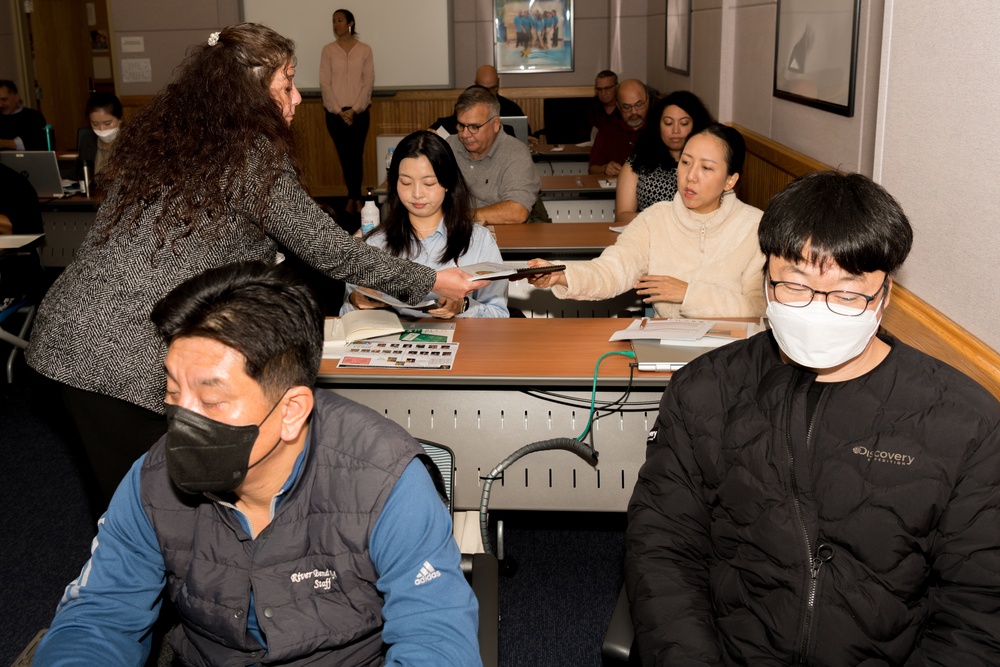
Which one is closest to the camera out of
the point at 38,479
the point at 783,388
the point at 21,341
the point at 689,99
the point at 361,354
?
the point at 783,388

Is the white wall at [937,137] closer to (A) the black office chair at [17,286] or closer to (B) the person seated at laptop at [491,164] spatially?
(B) the person seated at laptop at [491,164]

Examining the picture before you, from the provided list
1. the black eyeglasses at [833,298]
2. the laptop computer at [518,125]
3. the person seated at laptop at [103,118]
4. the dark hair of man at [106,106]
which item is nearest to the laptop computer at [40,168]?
the person seated at laptop at [103,118]

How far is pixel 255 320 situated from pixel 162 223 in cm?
91

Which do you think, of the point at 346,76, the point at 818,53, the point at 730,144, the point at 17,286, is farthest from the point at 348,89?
the point at 730,144

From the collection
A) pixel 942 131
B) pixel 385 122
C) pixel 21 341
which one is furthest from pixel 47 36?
pixel 942 131

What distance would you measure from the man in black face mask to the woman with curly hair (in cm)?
74

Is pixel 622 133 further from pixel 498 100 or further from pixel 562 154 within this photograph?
pixel 498 100

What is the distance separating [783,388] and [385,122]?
901 centimetres

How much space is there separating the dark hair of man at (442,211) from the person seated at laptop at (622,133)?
3.12m

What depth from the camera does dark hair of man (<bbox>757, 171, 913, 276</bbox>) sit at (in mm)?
1577

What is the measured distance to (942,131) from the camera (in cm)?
227

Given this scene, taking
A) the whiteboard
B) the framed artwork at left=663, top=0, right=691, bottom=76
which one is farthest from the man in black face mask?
the whiteboard

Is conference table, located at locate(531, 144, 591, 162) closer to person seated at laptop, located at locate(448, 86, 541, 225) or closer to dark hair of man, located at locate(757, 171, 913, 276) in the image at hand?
person seated at laptop, located at locate(448, 86, 541, 225)

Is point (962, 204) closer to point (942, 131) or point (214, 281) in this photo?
point (942, 131)
